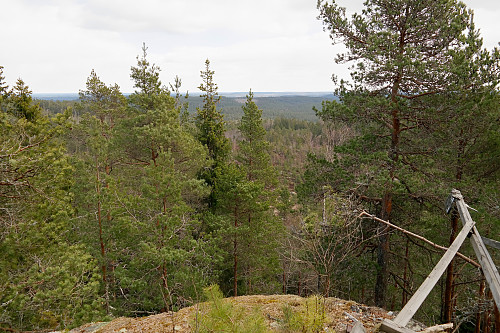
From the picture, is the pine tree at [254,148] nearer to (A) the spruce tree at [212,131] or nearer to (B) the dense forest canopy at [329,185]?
(A) the spruce tree at [212,131]

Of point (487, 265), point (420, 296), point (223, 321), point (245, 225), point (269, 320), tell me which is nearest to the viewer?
point (420, 296)

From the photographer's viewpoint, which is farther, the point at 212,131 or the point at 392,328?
the point at 212,131

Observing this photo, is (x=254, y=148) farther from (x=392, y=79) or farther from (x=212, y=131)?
(x=392, y=79)

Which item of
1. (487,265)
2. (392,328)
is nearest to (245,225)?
(487,265)

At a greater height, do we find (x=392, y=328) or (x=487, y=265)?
(x=487, y=265)

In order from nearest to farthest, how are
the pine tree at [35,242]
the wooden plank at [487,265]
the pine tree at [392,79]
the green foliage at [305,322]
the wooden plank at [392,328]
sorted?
the wooden plank at [392,328] < the wooden plank at [487,265] < the green foliage at [305,322] < the pine tree at [35,242] < the pine tree at [392,79]

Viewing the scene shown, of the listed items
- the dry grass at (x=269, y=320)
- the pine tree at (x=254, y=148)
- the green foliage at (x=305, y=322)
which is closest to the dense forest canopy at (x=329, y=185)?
the dry grass at (x=269, y=320)

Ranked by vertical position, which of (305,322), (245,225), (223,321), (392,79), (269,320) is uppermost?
(392,79)

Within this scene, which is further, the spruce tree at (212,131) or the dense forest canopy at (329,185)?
the spruce tree at (212,131)

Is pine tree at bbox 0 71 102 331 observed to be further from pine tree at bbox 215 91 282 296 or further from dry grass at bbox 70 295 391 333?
pine tree at bbox 215 91 282 296

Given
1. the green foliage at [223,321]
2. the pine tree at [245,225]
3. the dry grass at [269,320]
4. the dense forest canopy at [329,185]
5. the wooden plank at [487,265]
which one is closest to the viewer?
the wooden plank at [487,265]

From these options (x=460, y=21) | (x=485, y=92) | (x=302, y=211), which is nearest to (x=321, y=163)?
(x=302, y=211)

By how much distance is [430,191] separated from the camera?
22.8 feet

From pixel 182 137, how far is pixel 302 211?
5.00 metres
